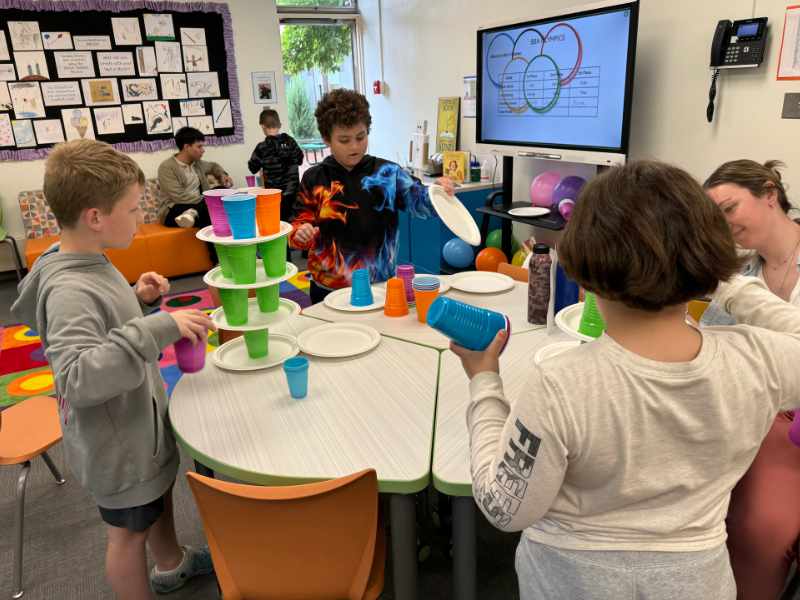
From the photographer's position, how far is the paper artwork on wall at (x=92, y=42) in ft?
16.1

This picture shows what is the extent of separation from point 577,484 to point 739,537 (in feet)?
2.37

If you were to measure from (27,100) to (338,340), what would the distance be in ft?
15.3

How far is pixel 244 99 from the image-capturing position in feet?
18.6

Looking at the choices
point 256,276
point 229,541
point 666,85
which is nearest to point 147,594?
point 229,541

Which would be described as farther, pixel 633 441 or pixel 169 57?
pixel 169 57

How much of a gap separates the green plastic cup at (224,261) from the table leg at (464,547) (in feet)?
2.59

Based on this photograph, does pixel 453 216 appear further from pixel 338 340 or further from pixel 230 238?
pixel 230 238

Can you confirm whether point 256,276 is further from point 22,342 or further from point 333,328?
point 22,342

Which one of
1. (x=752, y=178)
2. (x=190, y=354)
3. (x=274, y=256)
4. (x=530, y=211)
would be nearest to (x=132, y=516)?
(x=190, y=354)

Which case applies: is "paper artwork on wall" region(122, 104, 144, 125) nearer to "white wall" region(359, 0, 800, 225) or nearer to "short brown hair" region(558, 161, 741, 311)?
"white wall" region(359, 0, 800, 225)

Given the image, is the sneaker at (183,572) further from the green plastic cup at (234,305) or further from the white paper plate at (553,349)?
the white paper plate at (553,349)

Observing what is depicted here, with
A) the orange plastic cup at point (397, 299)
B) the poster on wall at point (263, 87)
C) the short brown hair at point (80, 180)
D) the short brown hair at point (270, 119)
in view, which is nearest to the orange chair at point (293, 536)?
the short brown hair at point (80, 180)

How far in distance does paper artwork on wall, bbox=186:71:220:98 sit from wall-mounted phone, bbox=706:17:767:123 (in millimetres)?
4376

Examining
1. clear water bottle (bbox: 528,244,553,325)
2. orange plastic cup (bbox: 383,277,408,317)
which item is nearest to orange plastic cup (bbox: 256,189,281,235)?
orange plastic cup (bbox: 383,277,408,317)
